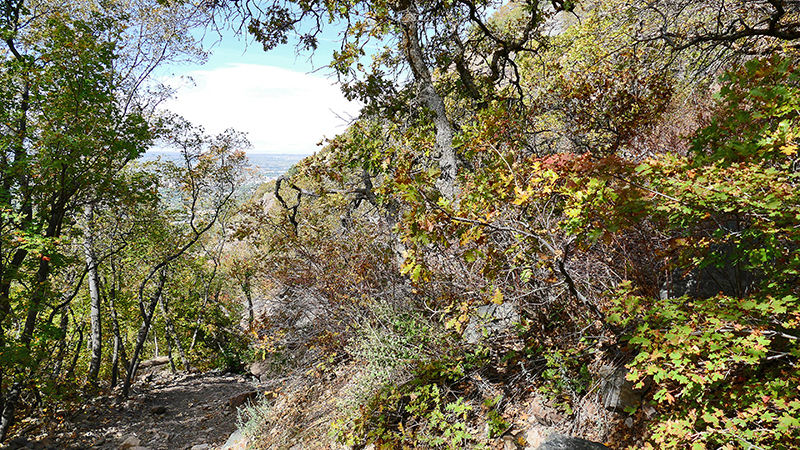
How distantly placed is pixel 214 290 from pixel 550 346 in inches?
727

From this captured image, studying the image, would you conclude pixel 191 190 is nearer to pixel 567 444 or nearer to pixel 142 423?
pixel 142 423

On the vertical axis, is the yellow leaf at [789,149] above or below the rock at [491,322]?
above

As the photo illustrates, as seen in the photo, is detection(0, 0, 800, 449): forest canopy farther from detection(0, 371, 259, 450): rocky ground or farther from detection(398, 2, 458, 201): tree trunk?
detection(0, 371, 259, 450): rocky ground

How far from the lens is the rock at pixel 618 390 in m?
3.08

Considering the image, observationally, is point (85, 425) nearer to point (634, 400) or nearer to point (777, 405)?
point (634, 400)

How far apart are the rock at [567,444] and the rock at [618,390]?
416 mm

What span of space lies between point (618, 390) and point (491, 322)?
1.50 m

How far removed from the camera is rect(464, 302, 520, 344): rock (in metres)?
4.19

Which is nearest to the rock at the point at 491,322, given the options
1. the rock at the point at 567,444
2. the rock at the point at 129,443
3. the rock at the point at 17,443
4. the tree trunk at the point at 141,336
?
the rock at the point at 567,444

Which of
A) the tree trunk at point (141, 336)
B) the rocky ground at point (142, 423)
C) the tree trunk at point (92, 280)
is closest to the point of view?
the rocky ground at point (142, 423)

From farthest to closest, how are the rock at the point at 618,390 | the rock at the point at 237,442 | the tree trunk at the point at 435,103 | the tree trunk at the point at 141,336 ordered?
the tree trunk at the point at 141,336 < the rock at the point at 237,442 < the tree trunk at the point at 435,103 < the rock at the point at 618,390

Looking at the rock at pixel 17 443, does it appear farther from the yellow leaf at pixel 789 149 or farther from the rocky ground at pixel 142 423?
the yellow leaf at pixel 789 149

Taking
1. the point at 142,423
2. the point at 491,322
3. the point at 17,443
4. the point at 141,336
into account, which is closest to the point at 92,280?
the point at 141,336

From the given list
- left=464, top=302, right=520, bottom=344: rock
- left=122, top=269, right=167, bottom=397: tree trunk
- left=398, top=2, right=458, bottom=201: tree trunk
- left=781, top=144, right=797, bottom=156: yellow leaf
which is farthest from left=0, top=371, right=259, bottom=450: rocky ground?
left=781, top=144, right=797, bottom=156: yellow leaf
